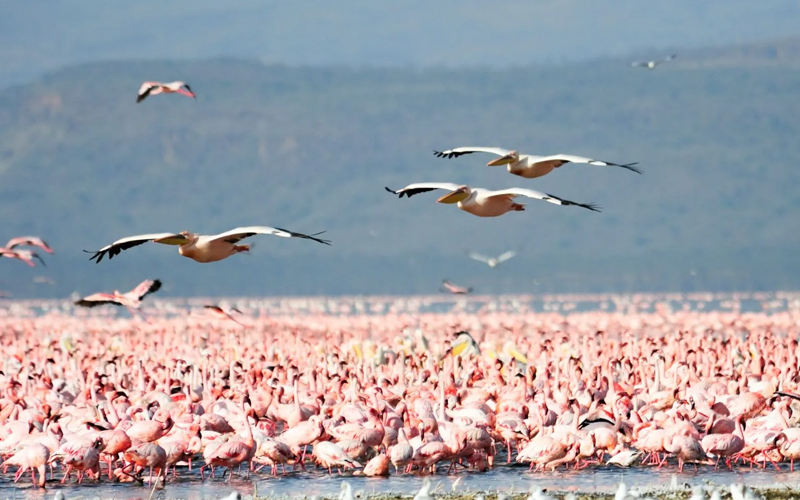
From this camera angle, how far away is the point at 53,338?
1223 inches

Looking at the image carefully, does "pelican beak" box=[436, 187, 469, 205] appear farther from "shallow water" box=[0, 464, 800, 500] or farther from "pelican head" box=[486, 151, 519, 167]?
"shallow water" box=[0, 464, 800, 500]

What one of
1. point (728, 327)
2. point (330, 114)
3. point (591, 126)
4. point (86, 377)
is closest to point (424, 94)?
point (330, 114)

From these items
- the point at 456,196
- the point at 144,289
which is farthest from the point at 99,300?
the point at 456,196

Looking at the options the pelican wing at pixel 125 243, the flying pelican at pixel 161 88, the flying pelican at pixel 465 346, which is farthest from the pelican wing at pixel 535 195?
the flying pelican at pixel 465 346

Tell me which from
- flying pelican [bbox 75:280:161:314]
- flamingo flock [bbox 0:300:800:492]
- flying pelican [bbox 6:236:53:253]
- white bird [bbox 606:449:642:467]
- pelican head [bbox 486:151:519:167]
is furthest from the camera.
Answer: flying pelican [bbox 6:236:53:253]

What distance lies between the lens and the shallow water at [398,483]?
1255cm

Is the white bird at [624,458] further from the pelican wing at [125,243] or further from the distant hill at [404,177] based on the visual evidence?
the distant hill at [404,177]

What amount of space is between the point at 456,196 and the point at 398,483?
263cm

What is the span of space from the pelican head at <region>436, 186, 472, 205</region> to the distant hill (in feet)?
284

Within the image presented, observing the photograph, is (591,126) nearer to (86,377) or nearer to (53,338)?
(53,338)

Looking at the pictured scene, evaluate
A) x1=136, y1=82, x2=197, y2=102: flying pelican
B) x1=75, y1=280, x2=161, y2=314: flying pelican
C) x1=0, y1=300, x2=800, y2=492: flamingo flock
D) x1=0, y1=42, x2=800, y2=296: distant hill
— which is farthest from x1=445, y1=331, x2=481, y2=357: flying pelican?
x1=0, y1=42, x2=800, y2=296: distant hill

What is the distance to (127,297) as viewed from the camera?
15.6m

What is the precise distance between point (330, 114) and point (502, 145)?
23.2 metres

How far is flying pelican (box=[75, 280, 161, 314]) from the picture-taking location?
15.5 m
